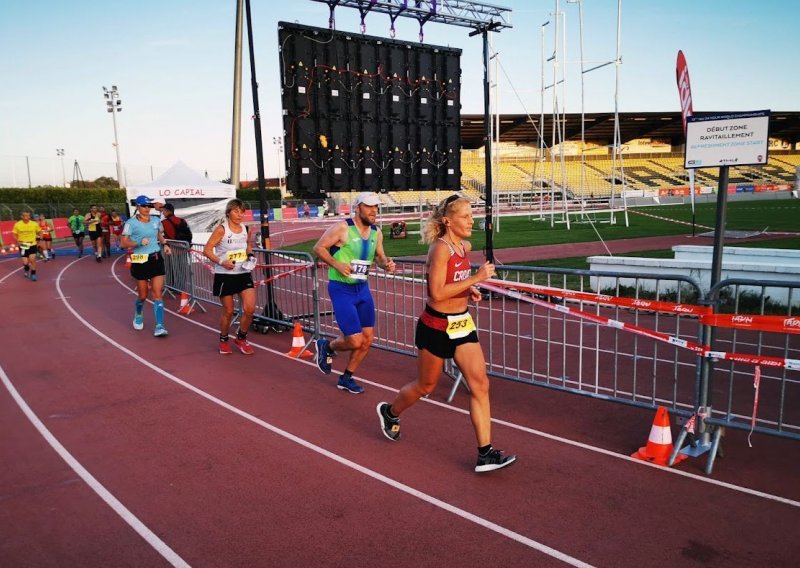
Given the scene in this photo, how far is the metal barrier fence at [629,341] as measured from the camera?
457cm

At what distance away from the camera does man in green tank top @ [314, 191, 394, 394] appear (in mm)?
→ 6082

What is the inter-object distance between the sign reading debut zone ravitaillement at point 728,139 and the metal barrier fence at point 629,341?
3.01ft

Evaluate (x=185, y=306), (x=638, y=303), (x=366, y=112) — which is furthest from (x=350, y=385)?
(x=366, y=112)

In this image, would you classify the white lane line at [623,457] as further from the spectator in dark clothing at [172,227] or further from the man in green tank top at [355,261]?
the spectator in dark clothing at [172,227]

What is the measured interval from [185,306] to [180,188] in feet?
26.5

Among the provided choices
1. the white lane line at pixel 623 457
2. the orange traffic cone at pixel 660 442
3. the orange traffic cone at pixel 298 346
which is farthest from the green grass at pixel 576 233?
the orange traffic cone at pixel 660 442

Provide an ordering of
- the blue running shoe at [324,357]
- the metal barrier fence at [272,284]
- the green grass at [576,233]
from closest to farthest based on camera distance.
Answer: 1. the blue running shoe at [324,357]
2. the metal barrier fence at [272,284]
3. the green grass at [576,233]

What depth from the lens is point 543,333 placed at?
8.68 m

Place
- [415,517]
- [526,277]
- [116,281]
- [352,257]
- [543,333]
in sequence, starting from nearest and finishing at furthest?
[415,517]
[352,257]
[543,333]
[526,277]
[116,281]

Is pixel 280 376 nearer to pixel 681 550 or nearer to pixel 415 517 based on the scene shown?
pixel 415 517

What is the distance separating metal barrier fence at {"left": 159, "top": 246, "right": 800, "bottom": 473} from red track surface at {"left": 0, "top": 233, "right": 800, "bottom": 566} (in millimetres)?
343

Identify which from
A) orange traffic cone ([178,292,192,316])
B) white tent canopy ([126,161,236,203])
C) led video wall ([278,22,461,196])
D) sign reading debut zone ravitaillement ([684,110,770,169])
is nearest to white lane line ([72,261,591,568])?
sign reading debut zone ravitaillement ([684,110,770,169])

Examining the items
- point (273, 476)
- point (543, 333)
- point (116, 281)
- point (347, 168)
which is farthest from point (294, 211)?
point (273, 476)

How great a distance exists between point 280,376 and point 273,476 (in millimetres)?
2679
